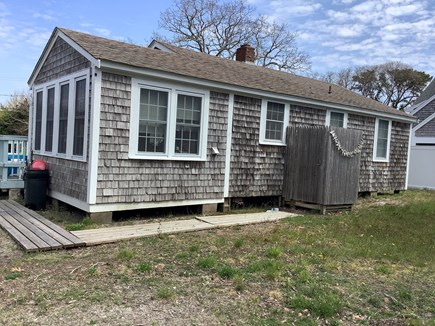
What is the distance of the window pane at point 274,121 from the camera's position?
1008 cm

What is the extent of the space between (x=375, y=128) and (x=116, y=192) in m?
8.70

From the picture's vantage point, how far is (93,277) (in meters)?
4.50

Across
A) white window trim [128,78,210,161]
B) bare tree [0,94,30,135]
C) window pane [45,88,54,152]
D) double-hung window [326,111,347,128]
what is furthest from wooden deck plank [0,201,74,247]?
bare tree [0,94,30,135]

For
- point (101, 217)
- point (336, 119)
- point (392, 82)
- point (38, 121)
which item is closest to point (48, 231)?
point (101, 217)

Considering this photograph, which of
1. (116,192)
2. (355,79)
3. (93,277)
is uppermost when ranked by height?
(355,79)

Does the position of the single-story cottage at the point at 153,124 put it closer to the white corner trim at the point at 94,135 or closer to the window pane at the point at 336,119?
the white corner trim at the point at 94,135

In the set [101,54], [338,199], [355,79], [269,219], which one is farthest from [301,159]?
[355,79]

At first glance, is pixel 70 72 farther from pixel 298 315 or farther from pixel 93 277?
pixel 298 315

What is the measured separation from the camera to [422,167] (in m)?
17.2

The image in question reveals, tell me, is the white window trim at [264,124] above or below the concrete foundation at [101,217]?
above

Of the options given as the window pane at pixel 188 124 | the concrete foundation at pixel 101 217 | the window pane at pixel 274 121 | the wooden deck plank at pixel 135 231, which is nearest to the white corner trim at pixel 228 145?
the window pane at pixel 188 124

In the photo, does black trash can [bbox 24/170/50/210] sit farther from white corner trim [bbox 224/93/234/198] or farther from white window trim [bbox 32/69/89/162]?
white corner trim [bbox 224/93/234/198]

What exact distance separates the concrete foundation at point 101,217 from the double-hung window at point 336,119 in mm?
6664

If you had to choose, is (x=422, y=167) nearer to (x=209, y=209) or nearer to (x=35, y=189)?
(x=209, y=209)
